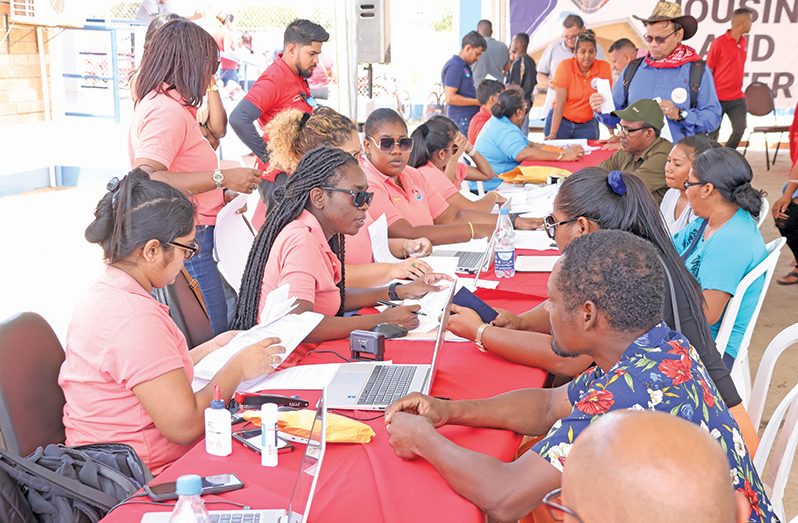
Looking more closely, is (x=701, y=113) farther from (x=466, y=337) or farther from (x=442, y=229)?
(x=466, y=337)

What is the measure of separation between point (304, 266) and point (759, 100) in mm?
9510

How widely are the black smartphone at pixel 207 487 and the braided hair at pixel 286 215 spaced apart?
120 cm

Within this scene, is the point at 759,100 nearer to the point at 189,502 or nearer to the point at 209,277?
the point at 209,277

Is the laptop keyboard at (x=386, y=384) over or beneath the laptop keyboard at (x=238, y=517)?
over

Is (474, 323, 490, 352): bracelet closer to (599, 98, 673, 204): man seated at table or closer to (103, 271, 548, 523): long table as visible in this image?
(103, 271, 548, 523): long table

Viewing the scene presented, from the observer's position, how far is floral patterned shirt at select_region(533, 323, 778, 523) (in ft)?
5.23

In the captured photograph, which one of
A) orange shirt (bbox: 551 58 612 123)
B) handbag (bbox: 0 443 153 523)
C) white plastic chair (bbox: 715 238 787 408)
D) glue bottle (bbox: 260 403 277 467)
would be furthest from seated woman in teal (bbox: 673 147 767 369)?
orange shirt (bbox: 551 58 612 123)

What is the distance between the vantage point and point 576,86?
303 inches

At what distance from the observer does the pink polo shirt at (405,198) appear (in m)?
4.05

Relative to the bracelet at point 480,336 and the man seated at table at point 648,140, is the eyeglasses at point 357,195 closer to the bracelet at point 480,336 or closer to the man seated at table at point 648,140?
the bracelet at point 480,336

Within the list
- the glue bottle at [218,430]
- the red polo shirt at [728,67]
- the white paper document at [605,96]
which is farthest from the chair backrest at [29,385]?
the red polo shirt at [728,67]

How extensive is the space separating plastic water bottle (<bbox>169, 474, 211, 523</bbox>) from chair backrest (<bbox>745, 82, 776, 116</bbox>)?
422 inches

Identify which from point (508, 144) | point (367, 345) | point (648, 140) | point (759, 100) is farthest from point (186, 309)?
point (759, 100)

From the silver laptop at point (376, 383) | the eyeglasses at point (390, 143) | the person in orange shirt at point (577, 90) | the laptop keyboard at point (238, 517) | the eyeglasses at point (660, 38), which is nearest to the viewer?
the laptop keyboard at point (238, 517)
